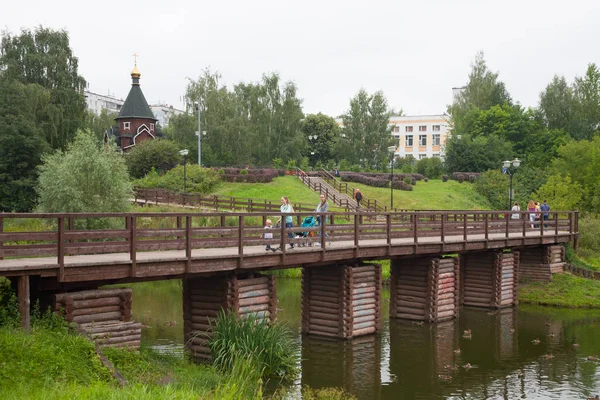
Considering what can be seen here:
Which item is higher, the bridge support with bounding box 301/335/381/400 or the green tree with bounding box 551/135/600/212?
the green tree with bounding box 551/135/600/212

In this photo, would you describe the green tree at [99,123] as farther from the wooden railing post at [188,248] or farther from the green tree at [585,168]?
the wooden railing post at [188,248]

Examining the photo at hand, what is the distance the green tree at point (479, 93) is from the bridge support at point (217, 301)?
69.2 metres

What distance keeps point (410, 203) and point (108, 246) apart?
43.1m

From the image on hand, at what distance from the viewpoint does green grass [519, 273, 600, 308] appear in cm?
3278

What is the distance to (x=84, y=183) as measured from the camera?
35500 millimetres

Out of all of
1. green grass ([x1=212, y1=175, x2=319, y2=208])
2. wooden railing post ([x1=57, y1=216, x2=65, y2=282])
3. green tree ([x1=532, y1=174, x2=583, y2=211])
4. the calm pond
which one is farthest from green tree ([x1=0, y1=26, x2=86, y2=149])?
wooden railing post ([x1=57, y1=216, x2=65, y2=282])

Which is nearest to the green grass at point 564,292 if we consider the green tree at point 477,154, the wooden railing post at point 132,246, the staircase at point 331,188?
→ the staircase at point 331,188

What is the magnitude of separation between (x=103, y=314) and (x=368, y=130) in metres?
69.1

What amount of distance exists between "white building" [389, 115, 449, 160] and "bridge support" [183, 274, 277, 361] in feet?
333

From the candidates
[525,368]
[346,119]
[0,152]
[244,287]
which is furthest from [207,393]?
[346,119]

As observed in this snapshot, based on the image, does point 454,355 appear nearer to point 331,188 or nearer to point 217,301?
point 217,301

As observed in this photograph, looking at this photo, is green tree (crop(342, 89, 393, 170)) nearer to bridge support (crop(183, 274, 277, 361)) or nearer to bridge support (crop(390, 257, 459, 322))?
bridge support (crop(390, 257, 459, 322))

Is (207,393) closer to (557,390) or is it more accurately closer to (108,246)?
(108,246)

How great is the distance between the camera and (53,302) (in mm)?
15555
